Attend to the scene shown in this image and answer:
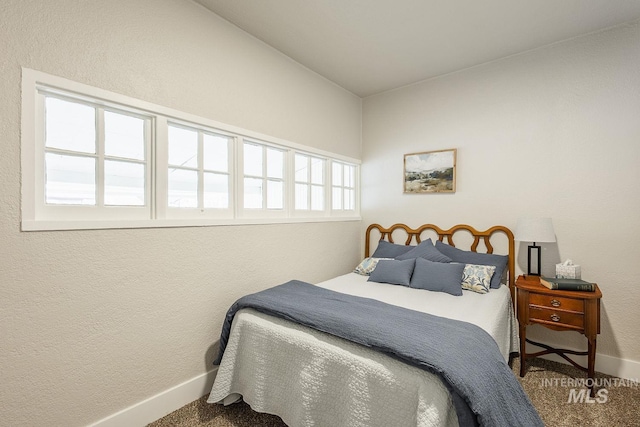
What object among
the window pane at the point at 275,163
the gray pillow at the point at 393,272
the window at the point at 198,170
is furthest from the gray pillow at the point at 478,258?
the window at the point at 198,170

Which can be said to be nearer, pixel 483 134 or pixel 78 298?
pixel 78 298

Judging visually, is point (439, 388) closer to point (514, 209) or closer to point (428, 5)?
point (514, 209)

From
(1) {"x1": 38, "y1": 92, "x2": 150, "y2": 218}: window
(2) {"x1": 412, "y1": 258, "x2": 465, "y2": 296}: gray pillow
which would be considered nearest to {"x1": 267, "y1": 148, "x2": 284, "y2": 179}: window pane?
(1) {"x1": 38, "y1": 92, "x2": 150, "y2": 218}: window

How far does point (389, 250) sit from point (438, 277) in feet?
2.55

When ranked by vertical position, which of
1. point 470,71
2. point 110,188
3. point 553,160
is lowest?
point 110,188

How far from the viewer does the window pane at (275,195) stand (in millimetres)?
2775

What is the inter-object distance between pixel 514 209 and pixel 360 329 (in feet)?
7.00

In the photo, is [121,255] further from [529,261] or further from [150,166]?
[529,261]

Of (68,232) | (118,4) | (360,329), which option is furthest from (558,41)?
(68,232)

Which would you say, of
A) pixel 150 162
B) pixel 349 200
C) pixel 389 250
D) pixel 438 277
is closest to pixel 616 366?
pixel 438 277

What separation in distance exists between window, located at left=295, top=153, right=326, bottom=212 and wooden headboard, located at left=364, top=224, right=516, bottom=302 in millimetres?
816

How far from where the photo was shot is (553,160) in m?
2.62

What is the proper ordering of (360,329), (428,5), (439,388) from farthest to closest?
(428,5) → (360,329) → (439,388)

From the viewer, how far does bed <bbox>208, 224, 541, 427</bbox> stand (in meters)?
1.29
